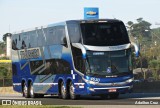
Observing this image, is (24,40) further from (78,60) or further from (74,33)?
(78,60)

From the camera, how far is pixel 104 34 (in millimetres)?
30672

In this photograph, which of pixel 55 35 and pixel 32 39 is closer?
pixel 55 35

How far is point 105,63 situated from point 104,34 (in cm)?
155

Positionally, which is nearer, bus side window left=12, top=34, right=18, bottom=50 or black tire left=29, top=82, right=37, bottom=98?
black tire left=29, top=82, right=37, bottom=98

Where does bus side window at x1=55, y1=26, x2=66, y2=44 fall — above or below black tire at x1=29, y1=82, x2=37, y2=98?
above

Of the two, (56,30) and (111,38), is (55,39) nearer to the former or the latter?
(56,30)

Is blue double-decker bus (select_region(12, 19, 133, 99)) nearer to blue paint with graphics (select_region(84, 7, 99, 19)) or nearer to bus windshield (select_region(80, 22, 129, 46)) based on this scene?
bus windshield (select_region(80, 22, 129, 46))

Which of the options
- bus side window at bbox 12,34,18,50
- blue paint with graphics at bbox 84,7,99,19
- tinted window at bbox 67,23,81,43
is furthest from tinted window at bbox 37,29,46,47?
blue paint with graphics at bbox 84,7,99,19

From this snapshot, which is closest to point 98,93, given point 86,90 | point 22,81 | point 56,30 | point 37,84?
point 86,90

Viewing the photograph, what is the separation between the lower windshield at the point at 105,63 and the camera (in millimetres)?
30078

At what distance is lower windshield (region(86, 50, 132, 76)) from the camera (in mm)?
30078

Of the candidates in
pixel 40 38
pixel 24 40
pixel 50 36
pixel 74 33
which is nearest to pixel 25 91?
pixel 24 40

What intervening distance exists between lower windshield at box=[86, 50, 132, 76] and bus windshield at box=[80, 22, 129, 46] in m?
0.55

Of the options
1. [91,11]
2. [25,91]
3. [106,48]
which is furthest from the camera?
[91,11]
